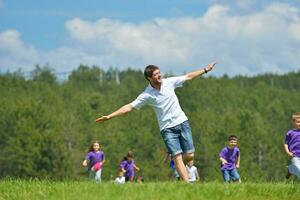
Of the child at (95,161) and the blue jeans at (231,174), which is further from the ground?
the child at (95,161)

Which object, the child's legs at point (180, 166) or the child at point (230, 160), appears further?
the child at point (230, 160)

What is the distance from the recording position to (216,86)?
480 feet

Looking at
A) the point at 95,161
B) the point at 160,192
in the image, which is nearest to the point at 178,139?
the point at 160,192

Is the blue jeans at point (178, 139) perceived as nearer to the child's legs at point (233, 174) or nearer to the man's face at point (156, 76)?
the man's face at point (156, 76)

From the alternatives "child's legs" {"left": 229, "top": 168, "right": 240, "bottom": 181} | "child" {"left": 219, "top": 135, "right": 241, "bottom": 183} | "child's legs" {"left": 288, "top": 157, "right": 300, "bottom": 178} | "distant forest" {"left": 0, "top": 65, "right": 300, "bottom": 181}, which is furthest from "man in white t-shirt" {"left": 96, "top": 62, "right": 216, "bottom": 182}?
"distant forest" {"left": 0, "top": 65, "right": 300, "bottom": 181}

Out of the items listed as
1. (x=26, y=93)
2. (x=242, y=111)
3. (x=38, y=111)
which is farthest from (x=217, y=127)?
(x=26, y=93)

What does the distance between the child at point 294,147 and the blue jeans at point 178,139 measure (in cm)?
294

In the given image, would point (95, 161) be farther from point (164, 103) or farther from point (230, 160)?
point (164, 103)

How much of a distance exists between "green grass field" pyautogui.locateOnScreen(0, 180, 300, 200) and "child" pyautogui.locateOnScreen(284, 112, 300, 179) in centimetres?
283

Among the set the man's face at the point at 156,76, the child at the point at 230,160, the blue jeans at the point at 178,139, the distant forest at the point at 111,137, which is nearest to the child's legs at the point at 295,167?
the blue jeans at the point at 178,139

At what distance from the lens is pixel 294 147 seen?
16.0 metres

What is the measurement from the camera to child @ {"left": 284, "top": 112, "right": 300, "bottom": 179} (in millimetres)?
15664

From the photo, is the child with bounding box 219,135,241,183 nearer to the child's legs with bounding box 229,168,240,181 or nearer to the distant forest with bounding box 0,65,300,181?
the child's legs with bounding box 229,168,240,181

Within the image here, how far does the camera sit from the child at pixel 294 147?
1566 centimetres
